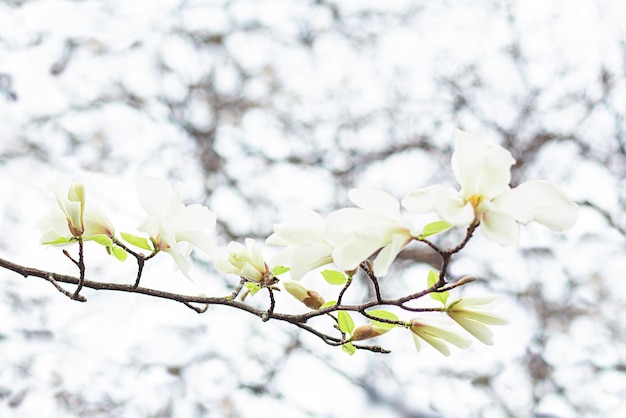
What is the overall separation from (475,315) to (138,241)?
28 centimetres

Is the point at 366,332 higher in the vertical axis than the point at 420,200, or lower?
lower

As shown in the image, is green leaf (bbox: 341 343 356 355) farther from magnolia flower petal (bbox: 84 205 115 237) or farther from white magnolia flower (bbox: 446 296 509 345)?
magnolia flower petal (bbox: 84 205 115 237)

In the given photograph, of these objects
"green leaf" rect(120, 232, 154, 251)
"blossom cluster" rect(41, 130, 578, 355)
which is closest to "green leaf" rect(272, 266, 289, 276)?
"blossom cluster" rect(41, 130, 578, 355)

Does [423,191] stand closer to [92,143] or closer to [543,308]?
[92,143]

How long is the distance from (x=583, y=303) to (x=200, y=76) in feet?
6.31

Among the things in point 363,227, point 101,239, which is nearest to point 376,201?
point 363,227

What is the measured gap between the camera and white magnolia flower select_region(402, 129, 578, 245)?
47cm

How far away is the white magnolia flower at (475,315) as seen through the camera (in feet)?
1.83

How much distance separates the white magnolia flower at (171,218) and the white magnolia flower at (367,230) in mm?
120

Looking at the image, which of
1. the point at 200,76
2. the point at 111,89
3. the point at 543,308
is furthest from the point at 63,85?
the point at 543,308

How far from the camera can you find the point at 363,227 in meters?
0.50

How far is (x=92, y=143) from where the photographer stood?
2.73m

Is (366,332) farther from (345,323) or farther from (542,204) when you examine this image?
(542,204)

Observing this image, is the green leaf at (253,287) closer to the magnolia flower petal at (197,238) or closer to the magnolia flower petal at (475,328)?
the magnolia flower petal at (197,238)
